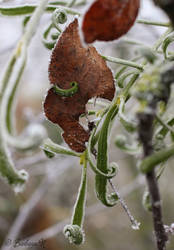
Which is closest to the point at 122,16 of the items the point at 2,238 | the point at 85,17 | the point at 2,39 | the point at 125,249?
the point at 85,17

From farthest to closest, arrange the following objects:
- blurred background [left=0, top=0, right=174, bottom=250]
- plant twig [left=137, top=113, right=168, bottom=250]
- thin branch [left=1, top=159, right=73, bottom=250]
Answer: blurred background [left=0, top=0, right=174, bottom=250] < thin branch [left=1, top=159, right=73, bottom=250] < plant twig [left=137, top=113, right=168, bottom=250]

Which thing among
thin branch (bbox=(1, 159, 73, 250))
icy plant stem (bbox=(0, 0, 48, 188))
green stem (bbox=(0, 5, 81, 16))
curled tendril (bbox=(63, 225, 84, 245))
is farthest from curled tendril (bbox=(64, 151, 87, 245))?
thin branch (bbox=(1, 159, 73, 250))

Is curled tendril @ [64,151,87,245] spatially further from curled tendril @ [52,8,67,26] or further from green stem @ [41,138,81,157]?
Answer: curled tendril @ [52,8,67,26]

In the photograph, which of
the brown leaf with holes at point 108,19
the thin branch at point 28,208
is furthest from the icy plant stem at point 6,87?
the thin branch at point 28,208

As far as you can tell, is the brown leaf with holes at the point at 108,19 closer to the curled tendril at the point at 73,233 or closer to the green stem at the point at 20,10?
the green stem at the point at 20,10

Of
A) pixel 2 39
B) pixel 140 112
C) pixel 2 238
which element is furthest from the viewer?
pixel 2 39

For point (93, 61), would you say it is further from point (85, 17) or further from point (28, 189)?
point (28, 189)

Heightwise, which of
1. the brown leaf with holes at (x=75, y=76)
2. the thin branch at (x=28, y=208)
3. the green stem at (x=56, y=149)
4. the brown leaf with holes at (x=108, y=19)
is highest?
the brown leaf with holes at (x=108, y=19)
